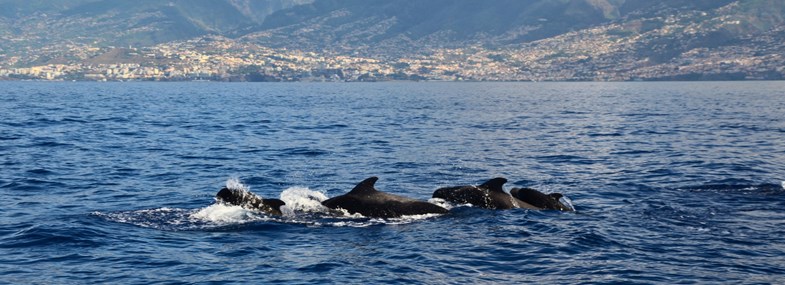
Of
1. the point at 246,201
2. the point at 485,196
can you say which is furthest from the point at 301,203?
the point at 485,196

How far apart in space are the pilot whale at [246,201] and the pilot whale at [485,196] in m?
6.03

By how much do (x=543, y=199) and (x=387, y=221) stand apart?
6175 millimetres

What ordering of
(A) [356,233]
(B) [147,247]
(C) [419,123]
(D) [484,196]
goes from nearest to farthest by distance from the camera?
(B) [147,247]
(A) [356,233]
(D) [484,196]
(C) [419,123]

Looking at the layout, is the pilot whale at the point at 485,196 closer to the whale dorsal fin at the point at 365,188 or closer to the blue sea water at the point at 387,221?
the blue sea water at the point at 387,221

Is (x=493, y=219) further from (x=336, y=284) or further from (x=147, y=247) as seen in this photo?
(x=147, y=247)

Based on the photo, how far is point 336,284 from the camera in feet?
62.1

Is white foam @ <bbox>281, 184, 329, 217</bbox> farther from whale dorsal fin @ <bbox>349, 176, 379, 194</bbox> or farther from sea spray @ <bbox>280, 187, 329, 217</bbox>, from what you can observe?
whale dorsal fin @ <bbox>349, 176, 379, 194</bbox>

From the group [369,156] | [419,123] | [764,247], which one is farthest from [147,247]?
[419,123]

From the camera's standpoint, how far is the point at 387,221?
2608 centimetres

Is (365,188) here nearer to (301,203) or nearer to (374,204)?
(374,204)

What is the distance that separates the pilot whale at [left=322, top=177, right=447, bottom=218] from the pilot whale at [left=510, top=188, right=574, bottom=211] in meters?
3.68

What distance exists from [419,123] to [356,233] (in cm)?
5805

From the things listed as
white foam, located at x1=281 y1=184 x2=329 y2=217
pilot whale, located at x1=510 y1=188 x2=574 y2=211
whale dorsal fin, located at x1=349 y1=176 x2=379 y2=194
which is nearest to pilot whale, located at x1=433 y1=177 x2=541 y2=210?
pilot whale, located at x1=510 y1=188 x2=574 y2=211

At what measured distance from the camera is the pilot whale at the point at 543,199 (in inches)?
1135
